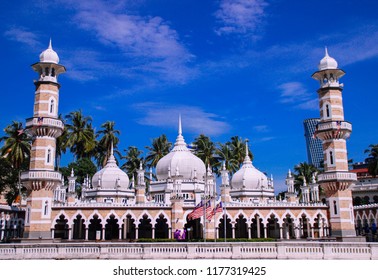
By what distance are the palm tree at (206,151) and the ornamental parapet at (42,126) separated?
4182 centimetres

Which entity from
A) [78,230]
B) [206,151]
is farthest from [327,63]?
[206,151]

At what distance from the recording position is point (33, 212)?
39438 mm

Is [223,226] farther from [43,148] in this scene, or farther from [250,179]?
[43,148]

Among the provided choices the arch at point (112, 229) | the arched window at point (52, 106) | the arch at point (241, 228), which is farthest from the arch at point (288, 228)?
the arched window at point (52, 106)

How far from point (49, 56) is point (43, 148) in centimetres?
942

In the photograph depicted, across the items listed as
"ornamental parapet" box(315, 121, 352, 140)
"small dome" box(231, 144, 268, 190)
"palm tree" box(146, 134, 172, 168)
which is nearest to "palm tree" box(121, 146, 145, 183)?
"palm tree" box(146, 134, 172, 168)

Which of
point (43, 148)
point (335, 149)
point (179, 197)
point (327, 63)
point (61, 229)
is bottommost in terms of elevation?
point (61, 229)

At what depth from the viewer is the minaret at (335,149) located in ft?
133

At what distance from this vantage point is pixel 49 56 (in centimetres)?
4234

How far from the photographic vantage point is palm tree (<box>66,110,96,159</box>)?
73.6m

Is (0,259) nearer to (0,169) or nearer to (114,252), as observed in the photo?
(114,252)

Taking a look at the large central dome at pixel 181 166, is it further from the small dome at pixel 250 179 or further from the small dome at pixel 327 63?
the small dome at pixel 327 63

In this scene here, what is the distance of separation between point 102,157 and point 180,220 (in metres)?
40.3
